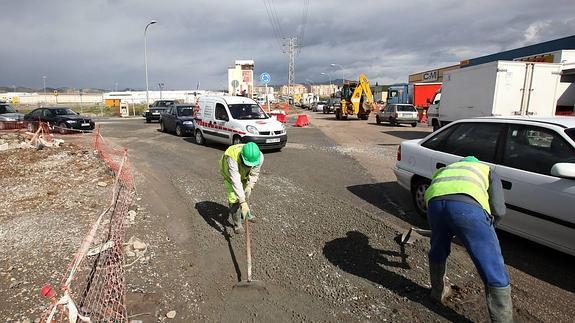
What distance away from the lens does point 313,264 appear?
3992 mm

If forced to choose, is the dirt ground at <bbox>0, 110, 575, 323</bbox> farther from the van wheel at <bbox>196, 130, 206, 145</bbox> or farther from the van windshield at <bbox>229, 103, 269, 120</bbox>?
the van wheel at <bbox>196, 130, 206, 145</bbox>

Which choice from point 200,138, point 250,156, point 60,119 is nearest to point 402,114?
point 200,138

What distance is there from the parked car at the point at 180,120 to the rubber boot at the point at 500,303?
1412 cm

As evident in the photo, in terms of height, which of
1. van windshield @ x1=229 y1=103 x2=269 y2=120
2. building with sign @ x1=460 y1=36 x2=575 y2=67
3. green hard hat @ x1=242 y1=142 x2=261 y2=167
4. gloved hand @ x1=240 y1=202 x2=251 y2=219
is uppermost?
building with sign @ x1=460 y1=36 x2=575 y2=67

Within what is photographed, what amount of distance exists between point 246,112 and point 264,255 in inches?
335

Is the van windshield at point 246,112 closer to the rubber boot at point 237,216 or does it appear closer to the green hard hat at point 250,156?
the rubber boot at point 237,216

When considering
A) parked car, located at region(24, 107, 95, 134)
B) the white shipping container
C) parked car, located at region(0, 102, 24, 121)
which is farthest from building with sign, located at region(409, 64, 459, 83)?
parked car, located at region(0, 102, 24, 121)

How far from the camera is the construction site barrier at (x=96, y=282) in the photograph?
234cm

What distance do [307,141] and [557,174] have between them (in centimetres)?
1206

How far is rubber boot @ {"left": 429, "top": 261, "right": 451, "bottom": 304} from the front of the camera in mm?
3131

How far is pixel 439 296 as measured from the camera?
3229 millimetres

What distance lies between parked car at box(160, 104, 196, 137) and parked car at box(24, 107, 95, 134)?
12.7 feet

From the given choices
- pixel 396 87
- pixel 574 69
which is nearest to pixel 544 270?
pixel 574 69

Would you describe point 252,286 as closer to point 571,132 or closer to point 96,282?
point 96,282
